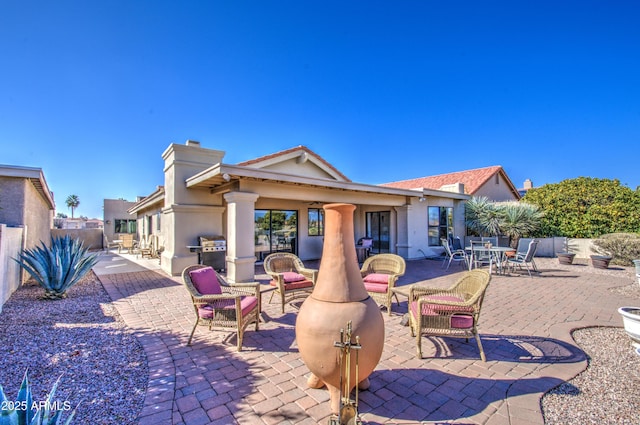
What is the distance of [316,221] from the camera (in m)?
13.5

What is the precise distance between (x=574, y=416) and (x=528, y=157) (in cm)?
2098

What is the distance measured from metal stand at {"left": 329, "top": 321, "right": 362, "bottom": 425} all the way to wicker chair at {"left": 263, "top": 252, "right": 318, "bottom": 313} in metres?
3.32

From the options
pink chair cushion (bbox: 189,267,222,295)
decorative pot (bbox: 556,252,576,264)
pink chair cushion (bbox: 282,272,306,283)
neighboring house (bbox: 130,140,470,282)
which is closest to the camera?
pink chair cushion (bbox: 189,267,222,295)

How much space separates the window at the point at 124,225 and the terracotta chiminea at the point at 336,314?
28.3 metres

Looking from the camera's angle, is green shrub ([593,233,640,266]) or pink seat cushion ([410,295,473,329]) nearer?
pink seat cushion ([410,295,473,329])

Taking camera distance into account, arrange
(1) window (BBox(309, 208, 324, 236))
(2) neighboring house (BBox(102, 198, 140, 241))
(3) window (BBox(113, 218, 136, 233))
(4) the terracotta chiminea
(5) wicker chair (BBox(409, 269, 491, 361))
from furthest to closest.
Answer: (3) window (BBox(113, 218, 136, 233))
(2) neighboring house (BBox(102, 198, 140, 241))
(1) window (BBox(309, 208, 324, 236))
(5) wicker chair (BBox(409, 269, 491, 361))
(4) the terracotta chiminea

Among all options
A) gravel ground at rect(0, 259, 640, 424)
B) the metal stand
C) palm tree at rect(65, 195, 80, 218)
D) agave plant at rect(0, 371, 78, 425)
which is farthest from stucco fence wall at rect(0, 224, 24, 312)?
palm tree at rect(65, 195, 80, 218)

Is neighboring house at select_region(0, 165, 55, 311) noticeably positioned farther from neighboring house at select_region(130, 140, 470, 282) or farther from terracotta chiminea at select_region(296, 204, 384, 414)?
terracotta chiminea at select_region(296, 204, 384, 414)

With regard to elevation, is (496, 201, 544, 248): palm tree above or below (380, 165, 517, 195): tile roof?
below

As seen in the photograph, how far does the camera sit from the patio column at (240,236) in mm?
7605

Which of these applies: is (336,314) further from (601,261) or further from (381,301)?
(601,261)

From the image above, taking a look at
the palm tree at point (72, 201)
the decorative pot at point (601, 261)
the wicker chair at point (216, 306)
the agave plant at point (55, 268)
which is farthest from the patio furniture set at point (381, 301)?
the palm tree at point (72, 201)

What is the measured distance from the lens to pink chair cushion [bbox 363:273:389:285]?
5.84 metres

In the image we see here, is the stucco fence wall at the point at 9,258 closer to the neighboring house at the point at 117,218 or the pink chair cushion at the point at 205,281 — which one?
the pink chair cushion at the point at 205,281
